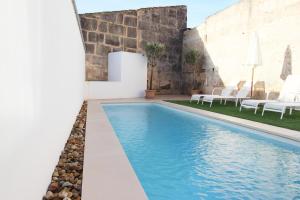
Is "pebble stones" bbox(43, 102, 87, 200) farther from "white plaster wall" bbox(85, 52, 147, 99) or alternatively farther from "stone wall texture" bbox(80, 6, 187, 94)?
"stone wall texture" bbox(80, 6, 187, 94)

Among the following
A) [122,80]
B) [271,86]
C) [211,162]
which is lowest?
[211,162]

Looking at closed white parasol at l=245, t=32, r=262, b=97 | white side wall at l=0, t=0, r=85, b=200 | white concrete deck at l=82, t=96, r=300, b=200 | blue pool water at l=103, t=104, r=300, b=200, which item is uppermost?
closed white parasol at l=245, t=32, r=262, b=97

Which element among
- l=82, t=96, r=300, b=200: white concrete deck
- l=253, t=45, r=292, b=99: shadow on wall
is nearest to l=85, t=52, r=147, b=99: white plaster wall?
l=253, t=45, r=292, b=99: shadow on wall

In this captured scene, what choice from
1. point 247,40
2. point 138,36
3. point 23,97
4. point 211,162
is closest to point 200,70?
point 247,40

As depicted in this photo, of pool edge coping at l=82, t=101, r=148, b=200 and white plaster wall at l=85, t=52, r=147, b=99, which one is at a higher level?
white plaster wall at l=85, t=52, r=147, b=99

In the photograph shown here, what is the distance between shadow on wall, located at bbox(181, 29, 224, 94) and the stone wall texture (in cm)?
53

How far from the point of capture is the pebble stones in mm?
2264

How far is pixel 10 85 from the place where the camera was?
3.92ft

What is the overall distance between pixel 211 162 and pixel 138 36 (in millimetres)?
12140

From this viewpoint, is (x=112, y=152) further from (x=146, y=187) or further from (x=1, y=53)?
(x=1, y=53)

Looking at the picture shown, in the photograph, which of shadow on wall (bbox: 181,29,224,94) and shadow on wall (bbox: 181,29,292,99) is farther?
shadow on wall (bbox: 181,29,224,94)

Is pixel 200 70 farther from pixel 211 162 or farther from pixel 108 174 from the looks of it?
pixel 108 174

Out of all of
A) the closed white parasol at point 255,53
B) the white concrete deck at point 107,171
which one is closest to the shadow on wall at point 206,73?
the closed white parasol at point 255,53

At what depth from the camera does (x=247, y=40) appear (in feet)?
37.9
